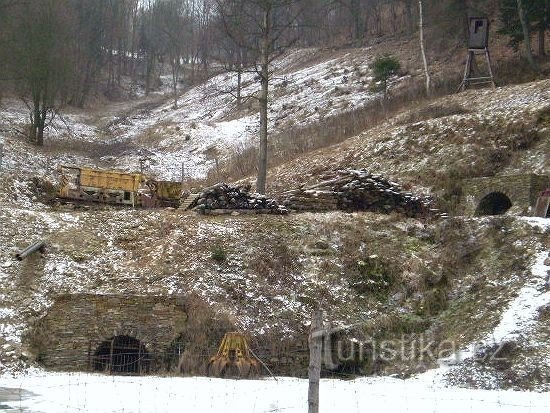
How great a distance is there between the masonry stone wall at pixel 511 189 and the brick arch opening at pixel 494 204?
23cm

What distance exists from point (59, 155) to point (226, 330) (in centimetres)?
2451

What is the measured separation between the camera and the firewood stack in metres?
21.1

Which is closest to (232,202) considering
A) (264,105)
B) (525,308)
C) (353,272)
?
(264,105)

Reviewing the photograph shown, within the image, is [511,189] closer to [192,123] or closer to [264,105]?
[264,105]

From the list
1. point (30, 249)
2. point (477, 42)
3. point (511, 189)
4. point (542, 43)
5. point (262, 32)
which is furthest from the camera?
point (542, 43)

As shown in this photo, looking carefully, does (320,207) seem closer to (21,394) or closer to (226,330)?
(226,330)

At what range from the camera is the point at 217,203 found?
66.6 feet

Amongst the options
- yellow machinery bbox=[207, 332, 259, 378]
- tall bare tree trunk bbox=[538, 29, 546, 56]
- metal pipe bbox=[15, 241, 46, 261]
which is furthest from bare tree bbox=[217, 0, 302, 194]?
tall bare tree trunk bbox=[538, 29, 546, 56]

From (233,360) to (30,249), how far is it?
20.0 feet

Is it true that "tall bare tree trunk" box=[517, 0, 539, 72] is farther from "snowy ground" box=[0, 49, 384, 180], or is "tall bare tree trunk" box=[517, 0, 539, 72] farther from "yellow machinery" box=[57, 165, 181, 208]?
"yellow machinery" box=[57, 165, 181, 208]

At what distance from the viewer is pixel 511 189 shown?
1988 centimetres

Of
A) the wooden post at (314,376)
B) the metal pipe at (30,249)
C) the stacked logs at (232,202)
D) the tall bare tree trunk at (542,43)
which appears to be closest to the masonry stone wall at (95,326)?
the metal pipe at (30,249)

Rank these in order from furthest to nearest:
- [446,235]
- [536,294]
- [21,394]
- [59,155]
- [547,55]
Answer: [59,155]
[547,55]
[446,235]
[536,294]
[21,394]

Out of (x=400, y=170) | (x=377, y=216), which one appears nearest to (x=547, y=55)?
(x=400, y=170)
